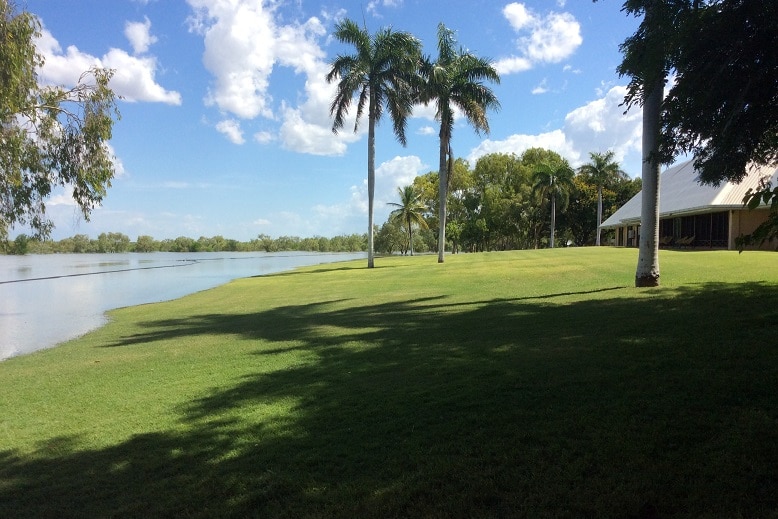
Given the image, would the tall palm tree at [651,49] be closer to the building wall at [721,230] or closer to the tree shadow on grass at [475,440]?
the tree shadow on grass at [475,440]

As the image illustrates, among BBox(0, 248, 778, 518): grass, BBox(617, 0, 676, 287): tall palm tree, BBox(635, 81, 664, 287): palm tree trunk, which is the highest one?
BBox(617, 0, 676, 287): tall palm tree

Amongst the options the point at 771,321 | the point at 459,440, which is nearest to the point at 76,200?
the point at 459,440

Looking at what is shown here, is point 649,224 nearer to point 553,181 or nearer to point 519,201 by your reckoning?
point 553,181

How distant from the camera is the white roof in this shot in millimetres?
26906

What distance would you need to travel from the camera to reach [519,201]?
6394cm

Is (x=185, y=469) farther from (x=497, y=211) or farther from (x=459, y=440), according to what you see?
(x=497, y=211)

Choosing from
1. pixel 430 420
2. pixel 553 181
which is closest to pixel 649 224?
pixel 430 420

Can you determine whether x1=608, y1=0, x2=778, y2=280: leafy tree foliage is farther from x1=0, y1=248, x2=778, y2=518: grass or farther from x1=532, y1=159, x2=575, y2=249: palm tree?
x1=532, y1=159, x2=575, y2=249: palm tree

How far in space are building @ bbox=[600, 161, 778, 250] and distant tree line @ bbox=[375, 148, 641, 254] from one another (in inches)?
634

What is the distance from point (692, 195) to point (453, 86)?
15802 mm

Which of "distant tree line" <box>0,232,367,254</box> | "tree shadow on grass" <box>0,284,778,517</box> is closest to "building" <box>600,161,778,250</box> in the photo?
"tree shadow on grass" <box>0,284,778,517</box>

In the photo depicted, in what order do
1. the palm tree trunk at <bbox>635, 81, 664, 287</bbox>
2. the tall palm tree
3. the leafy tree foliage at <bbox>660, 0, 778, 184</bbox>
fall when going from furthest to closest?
the palm tree trunk at <bbox>635, 81, 664, 287</bbox> → the tall palm tree → the leafy tree foliage at <bbox>660, 0, 778, 184</bbox>

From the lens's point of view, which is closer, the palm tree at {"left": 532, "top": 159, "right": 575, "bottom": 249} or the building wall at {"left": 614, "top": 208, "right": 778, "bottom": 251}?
the building wall at {"left": 614, "top": 208, "right": 778, "bottom": 251}

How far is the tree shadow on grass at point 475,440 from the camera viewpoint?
3.33m
